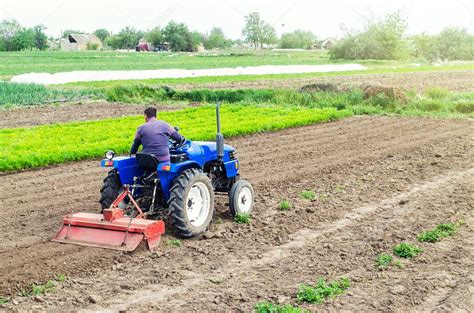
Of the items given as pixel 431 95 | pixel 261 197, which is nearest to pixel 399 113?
pixel 431 95

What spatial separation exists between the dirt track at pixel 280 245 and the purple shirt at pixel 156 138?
1.14m

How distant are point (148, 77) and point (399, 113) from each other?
25021mm

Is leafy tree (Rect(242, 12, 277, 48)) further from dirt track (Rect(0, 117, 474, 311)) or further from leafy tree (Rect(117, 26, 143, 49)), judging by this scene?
dirt track (Rect(0, 117, 474, 311))

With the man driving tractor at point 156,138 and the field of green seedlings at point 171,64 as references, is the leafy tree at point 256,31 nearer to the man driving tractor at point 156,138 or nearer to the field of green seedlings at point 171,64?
the field of green seedlings at point 171,64

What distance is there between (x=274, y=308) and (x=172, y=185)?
2.56 metres

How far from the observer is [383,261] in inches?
279

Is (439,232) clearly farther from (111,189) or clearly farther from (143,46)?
(143,46)

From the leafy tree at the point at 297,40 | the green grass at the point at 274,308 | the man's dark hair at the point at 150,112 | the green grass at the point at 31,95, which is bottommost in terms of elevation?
the green grass at the point at 274,308

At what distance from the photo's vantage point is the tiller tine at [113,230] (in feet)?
23.4

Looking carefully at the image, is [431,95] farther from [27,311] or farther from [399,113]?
[27,311]

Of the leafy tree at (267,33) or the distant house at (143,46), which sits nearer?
the leafy tree at (267,33)

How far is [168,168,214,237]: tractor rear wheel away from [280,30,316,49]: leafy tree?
106200mm

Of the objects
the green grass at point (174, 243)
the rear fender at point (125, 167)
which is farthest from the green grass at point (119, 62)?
the green grass at point (174, 243)

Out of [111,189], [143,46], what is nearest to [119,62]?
[143,46]
